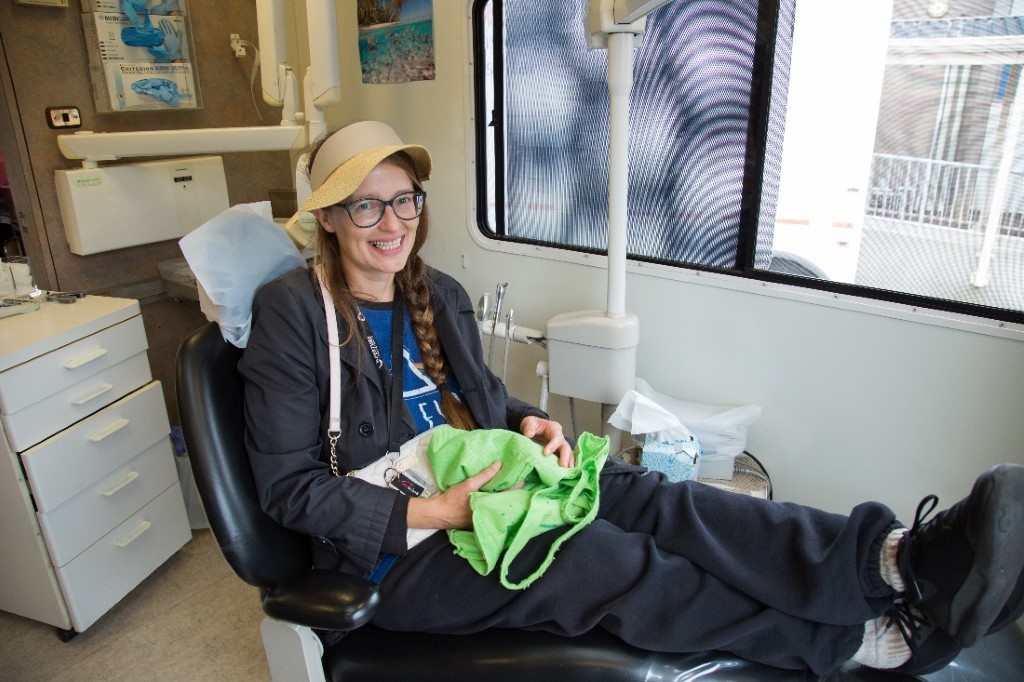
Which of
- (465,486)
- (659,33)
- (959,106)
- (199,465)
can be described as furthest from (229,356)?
(959,106)

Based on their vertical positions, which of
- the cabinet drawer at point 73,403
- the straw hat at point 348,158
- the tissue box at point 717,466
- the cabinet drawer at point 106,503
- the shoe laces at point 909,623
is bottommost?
the cabinet drawer at point 106,503

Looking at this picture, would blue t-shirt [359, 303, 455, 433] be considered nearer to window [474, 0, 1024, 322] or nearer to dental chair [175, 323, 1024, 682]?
dental chair [175, 323, 1024, 682]

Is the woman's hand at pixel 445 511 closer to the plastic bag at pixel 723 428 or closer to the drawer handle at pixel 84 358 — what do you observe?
the plastic bag at pixel 723 428

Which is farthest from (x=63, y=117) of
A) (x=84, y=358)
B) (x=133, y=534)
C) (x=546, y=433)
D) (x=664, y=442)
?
(x=664, y=442)

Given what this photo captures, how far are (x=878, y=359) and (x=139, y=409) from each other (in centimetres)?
192

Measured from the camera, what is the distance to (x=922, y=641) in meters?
0.98

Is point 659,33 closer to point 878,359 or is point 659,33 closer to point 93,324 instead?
point 878,359

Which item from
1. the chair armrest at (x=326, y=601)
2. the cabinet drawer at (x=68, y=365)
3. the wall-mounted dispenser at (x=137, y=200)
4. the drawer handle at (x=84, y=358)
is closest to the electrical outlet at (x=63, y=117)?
the wall-mounted dispenser at (x=137, y=200)

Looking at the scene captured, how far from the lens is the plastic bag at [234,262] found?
1.14 m

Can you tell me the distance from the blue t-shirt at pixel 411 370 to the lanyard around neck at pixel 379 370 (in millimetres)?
14

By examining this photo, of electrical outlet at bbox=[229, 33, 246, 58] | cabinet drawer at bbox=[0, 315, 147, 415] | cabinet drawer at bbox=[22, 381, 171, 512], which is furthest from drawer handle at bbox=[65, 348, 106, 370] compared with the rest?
electrical outlet at bbox=[229, 33, 246, 58]

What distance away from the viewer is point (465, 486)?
116cm

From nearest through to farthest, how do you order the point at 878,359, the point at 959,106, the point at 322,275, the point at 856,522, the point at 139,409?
the point at 856,522 → the point at 322,275 → the point at 959,106 → the point at 878,359 → the point at 139,409

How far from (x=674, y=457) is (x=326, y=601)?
993 millimetres
